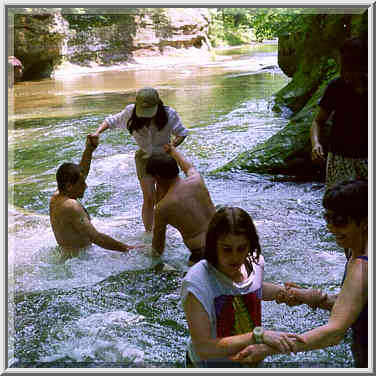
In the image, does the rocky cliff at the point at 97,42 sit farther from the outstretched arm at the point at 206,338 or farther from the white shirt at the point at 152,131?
the outstretched arm at the point at 206,338

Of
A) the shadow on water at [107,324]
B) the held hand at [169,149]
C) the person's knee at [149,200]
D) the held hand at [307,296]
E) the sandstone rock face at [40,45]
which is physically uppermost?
the sandstone rock face at [40,45]

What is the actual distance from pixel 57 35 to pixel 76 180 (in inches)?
756

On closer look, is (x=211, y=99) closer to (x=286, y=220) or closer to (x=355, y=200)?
(x=286, y=220)

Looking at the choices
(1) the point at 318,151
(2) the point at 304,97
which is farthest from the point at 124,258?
(2) the point at 304,97

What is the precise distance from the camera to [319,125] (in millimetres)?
3572

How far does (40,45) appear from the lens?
21281mm

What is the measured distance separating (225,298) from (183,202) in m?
1.67

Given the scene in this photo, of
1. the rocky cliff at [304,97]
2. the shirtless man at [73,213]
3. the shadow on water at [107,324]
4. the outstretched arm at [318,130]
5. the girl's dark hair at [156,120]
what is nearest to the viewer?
the shadow on water at [107,324]

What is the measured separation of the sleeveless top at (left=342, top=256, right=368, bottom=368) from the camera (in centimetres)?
207

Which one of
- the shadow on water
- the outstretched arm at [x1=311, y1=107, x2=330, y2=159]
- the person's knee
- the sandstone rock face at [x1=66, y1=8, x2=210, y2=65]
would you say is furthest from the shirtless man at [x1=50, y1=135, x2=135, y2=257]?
the sandstone rock face at [x1=66, y1=8, x2=210, y2=65]

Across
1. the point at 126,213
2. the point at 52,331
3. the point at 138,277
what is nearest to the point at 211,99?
the point at 126,213

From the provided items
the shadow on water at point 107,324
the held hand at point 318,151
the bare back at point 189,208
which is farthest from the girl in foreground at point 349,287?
the bare back at point 189,208

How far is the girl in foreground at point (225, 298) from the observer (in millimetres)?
2035

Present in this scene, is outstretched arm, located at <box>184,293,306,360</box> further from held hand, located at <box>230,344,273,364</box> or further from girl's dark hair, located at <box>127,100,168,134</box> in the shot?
girl's dark hair, located at <box>127,100,168,134</box>
